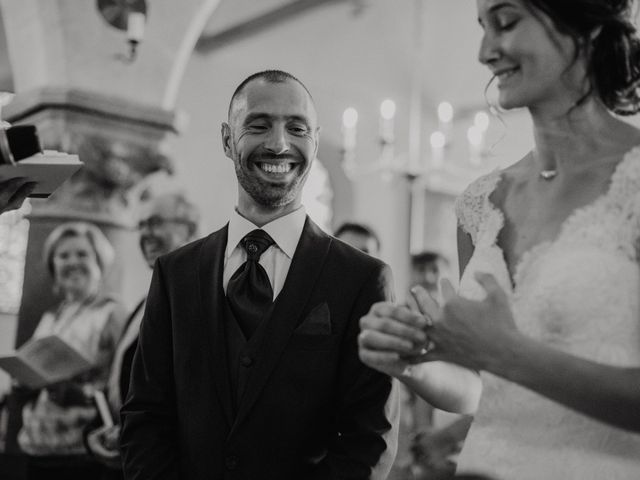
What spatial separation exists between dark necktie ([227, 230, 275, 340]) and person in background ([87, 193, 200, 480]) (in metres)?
1.05

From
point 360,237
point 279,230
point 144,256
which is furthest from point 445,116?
point 279,230

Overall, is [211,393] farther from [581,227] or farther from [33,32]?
[33,32]

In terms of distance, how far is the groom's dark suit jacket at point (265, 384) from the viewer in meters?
1.93

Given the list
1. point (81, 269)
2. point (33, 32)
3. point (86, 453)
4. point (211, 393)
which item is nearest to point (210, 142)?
point (33, 32)

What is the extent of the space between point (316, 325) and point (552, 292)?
0.66 metres

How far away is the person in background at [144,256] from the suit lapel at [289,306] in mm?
1121

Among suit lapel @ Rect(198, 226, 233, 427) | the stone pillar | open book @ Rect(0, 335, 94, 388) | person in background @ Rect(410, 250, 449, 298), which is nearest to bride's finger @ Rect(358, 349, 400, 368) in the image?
suit lapel @ Rect(198, 226, 233, 427)

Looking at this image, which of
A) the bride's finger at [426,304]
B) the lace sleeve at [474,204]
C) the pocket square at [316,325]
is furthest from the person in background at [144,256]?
the bride's finger at [426,304]

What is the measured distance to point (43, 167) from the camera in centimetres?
197

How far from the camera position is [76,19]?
16.8 feet

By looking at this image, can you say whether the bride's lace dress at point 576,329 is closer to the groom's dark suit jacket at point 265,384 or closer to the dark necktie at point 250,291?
the groom's dark suit jacket at point 265,384

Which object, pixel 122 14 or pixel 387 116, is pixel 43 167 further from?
pixel 387 116

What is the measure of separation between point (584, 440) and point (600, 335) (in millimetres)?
184

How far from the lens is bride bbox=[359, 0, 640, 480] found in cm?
130
